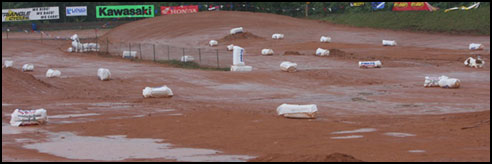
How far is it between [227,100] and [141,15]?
57566 millimetres

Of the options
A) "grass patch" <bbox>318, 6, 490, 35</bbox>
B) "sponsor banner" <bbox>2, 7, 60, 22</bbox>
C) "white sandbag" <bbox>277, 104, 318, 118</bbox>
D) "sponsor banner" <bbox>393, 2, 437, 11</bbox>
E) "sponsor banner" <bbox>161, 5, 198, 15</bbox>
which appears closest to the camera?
"white sandbag" <bbox>277, 104, 318, 118</bbox>

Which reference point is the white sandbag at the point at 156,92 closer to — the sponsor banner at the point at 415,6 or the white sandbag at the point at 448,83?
the white sandbag at the point at 448,83

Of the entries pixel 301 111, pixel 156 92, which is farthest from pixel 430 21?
pixel 301 111

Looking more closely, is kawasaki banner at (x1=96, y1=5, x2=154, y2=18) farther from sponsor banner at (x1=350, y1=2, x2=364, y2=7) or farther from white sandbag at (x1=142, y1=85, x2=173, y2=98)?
white sandbag at (x1=142, y1=85, x2=173, y2=98)

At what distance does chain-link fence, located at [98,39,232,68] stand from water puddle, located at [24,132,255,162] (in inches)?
942

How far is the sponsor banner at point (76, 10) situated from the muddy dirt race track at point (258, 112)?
114 ft

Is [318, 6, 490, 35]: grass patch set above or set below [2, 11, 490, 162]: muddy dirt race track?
above

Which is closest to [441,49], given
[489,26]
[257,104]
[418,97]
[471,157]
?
[489,26]

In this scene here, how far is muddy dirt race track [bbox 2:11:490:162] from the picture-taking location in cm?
1491

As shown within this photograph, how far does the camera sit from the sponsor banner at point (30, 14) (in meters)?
78.6

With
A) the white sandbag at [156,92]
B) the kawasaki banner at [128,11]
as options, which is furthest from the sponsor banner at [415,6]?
the white sandbag at [156,92]

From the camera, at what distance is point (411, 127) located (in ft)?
59.4

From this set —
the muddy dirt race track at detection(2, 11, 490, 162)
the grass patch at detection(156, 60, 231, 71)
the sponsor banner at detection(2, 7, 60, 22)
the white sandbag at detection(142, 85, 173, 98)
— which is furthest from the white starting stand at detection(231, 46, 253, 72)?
the sponsor banner at detection(2, 7, 60, 22)

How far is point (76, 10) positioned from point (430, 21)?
124 ft
